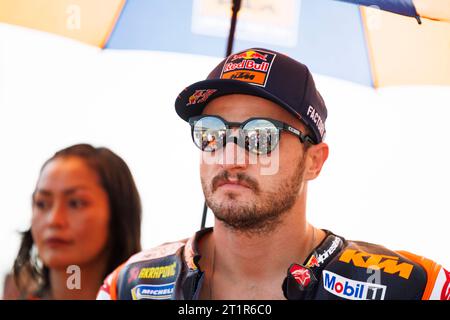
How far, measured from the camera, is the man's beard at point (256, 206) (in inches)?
67.1

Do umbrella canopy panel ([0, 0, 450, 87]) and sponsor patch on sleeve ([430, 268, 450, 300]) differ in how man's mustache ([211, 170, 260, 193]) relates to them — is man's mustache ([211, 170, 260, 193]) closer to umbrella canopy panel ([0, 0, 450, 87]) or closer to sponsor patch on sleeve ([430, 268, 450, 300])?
sponsor patch on sleeve ([430, 268, 450, 300])

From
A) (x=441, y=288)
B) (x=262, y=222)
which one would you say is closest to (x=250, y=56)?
(x=262, y=222)

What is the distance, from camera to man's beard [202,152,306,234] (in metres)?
1.70

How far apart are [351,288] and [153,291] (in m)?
0.62

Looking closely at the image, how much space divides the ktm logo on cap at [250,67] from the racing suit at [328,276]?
56 centimetres

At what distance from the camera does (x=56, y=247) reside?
210 cm

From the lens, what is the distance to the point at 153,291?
1.82 meters

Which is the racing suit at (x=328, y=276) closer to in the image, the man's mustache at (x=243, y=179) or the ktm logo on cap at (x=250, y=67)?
the man's mustache at (x=243, y=179)

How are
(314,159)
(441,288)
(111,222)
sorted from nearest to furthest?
(441,288) → (314,159) → (111,222)

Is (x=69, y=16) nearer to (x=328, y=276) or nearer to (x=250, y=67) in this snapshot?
(x=250, y=67)
